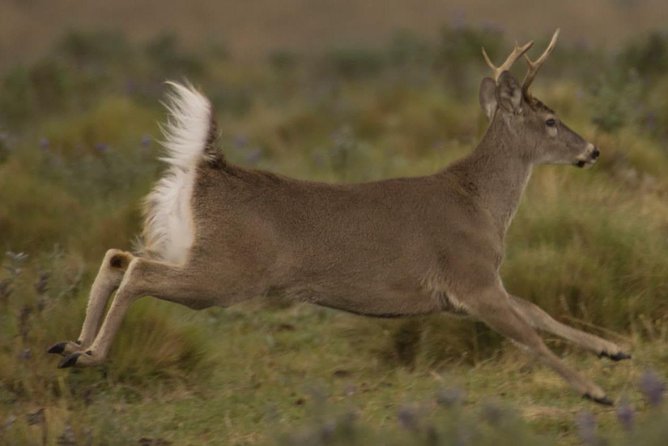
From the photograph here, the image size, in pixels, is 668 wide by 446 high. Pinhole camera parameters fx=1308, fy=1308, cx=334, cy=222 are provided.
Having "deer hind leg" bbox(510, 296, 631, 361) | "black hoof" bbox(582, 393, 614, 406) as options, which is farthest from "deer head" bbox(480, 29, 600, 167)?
"black hoof" bbox(582, 393, 614, 406)

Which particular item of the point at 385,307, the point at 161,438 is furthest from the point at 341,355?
the point at 161,438

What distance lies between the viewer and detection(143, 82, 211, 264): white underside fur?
613 cm

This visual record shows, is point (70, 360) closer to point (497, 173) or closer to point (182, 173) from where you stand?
point (182, 173)

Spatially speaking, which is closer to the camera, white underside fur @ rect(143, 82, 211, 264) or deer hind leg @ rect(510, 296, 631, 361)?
white underside fur @ rect(143, 82, 211, 264)

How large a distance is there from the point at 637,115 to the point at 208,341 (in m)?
5.00

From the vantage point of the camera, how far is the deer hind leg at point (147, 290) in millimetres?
6027

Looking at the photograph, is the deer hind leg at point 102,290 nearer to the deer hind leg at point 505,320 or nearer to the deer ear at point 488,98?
the deer hind leg at point 505,320

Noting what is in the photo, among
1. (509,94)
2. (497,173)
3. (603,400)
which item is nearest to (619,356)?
(603,400)

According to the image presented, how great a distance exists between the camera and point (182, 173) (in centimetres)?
623

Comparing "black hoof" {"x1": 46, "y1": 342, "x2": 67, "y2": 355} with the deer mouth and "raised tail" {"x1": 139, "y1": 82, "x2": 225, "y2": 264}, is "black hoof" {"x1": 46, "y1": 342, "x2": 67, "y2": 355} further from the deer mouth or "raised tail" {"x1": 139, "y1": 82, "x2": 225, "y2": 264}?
the deer mouth

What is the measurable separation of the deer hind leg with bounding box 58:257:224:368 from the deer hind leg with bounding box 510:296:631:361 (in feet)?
5.44

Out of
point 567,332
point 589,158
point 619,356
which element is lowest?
point 619,356

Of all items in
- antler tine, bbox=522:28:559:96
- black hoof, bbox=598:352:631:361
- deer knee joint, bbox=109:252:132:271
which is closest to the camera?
deer knee joint, bbox=109:252:132:271

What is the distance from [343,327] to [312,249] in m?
1.59
